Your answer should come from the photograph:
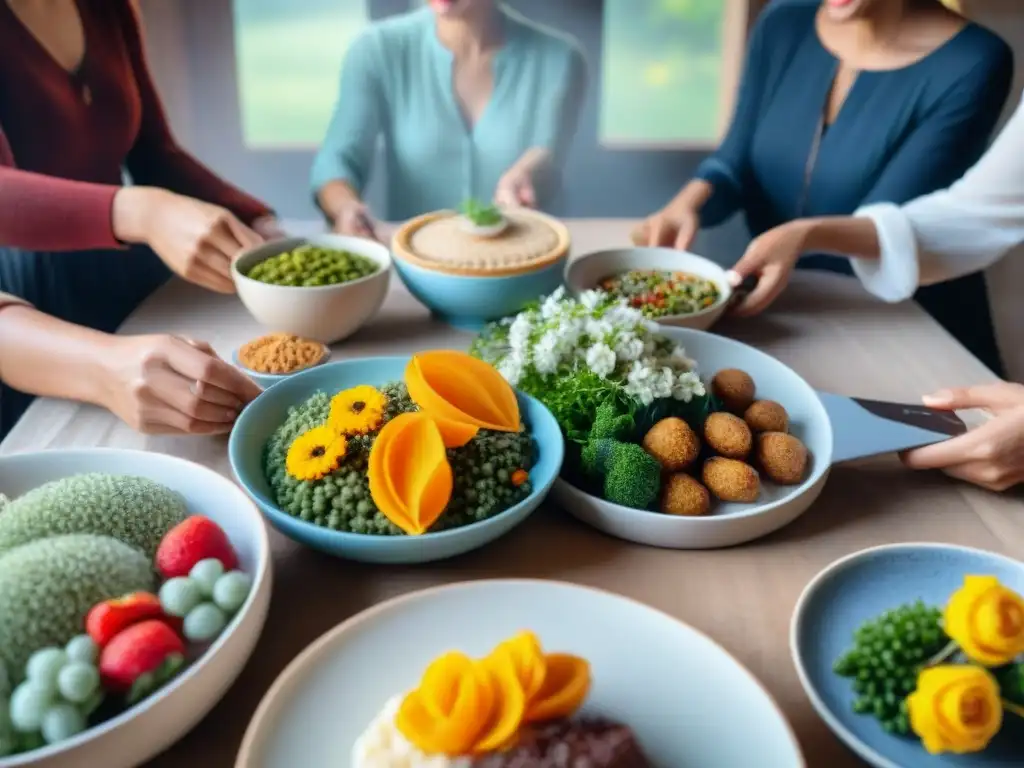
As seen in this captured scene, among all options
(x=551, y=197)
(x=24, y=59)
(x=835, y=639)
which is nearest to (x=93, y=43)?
(x=24, y=59)

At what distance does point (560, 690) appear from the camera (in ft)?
1.49

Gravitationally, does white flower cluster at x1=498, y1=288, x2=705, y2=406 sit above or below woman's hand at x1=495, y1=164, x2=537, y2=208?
above

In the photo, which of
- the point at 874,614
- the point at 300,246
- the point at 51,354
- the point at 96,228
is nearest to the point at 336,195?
the point at 300,246

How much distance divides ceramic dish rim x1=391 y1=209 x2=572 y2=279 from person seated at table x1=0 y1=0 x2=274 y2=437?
20 cm

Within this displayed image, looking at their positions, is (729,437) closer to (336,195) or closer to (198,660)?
(198,660)

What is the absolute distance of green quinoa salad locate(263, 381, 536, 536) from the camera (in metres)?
0.63

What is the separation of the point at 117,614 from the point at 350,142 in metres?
1.10

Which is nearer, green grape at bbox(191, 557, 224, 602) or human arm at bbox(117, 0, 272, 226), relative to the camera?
green grape at bbox(191, 557, 224, 602)

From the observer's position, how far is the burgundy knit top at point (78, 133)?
99 centimetres

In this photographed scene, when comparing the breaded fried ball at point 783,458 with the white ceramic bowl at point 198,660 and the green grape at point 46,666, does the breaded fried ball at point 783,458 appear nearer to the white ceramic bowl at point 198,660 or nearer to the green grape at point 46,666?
the white ceramic bowl at point 198,660

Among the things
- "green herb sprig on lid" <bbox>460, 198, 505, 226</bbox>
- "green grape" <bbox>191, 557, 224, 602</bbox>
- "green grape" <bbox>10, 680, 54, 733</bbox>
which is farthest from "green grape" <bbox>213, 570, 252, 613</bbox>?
"green herb sprig on lid" <bbox>460, 198, 505, 226</bbox>

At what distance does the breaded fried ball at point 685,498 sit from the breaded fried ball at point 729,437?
2.1 inches

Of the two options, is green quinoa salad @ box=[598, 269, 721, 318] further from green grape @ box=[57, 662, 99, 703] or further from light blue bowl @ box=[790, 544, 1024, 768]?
green grape @ box=[57, 662, 99, 703]

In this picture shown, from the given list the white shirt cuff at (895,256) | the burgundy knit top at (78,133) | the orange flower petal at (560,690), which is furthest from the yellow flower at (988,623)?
the burgundy knit top at (78,133)
